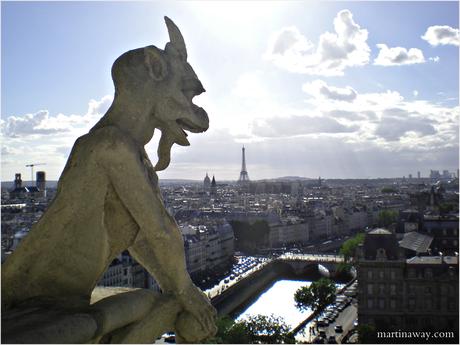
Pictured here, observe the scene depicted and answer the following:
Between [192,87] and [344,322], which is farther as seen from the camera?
[344,322]

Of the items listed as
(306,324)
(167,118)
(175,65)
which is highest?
(175,65)

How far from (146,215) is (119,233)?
0.18m

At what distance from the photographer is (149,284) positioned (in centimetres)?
3512

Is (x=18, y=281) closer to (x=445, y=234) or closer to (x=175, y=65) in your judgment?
(x=175, y=65)

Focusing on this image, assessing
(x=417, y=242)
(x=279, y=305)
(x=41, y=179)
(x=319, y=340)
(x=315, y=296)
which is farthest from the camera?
(x=41, y=179)

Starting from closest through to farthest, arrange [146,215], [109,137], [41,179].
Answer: [109,137] → [146,215] → [41,179]

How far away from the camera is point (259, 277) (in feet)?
145

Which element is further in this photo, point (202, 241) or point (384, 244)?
point (202, 241)

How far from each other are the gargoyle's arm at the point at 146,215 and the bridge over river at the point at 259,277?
3052cm

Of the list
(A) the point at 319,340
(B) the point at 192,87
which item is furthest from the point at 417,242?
(B) the point at 192,87

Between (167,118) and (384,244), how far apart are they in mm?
27352

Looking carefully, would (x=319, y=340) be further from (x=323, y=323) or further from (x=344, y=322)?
(x=344, y=322)

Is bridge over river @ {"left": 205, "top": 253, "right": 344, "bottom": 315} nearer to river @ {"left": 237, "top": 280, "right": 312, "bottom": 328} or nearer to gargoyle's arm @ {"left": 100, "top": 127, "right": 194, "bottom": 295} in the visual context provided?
river @ {"left": 237, "top": 280, "right": 312, "bottom": 328}

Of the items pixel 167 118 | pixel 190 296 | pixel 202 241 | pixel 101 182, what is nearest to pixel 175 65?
pixel 167 118
